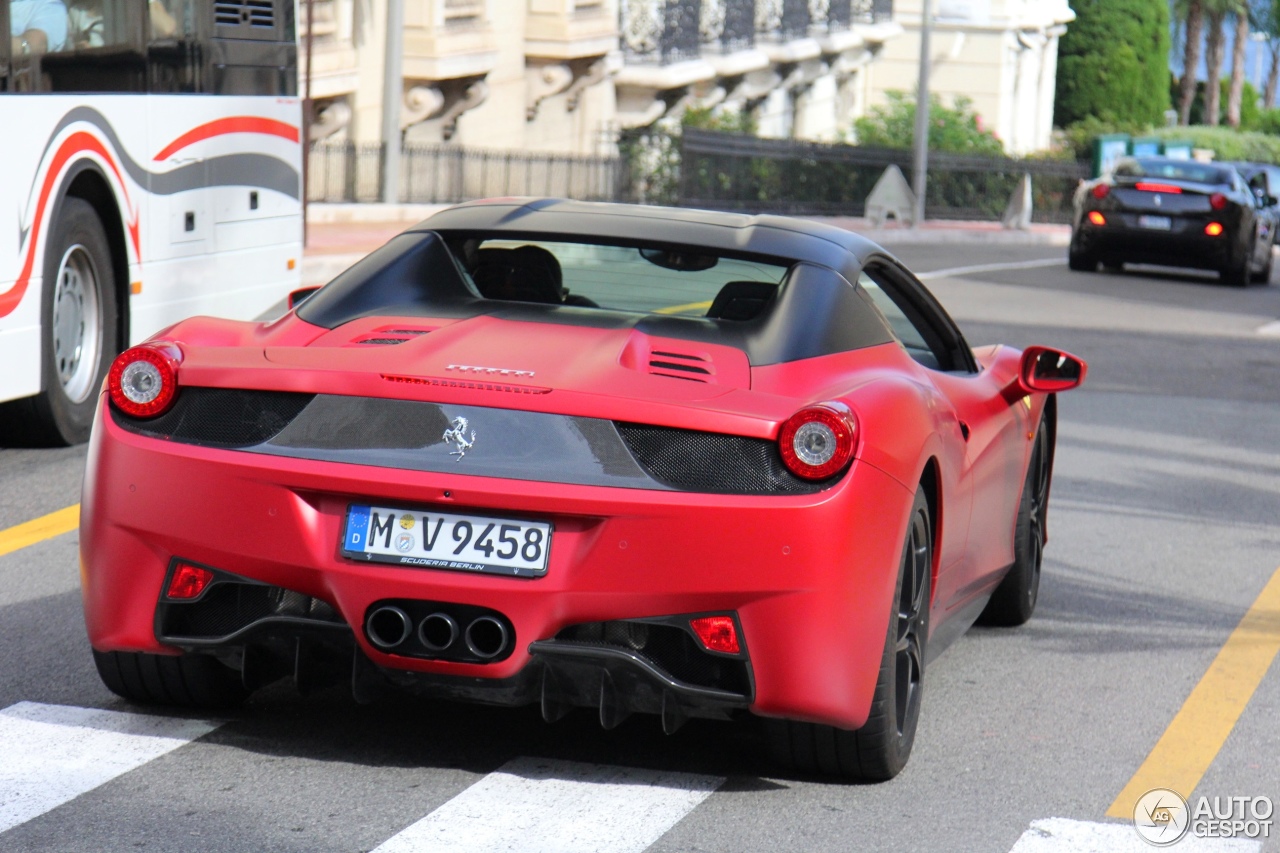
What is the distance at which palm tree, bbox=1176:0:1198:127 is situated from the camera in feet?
286

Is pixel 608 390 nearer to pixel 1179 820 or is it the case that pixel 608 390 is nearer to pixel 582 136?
pixel 1179 820

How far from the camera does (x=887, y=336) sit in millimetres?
5379

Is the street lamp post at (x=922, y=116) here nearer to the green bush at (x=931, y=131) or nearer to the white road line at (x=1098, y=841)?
the green bush at (x=931, y=131)

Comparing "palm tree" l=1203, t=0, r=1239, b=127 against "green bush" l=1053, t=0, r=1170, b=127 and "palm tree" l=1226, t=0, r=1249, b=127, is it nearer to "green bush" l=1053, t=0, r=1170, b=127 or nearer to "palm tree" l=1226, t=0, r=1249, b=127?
"palm tree" l=1226, t=0, r=1249, b=127

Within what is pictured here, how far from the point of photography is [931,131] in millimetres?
51469

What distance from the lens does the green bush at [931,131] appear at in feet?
165

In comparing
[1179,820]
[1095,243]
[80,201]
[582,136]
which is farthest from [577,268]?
[582,136]

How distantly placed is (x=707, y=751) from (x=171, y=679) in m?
1.32

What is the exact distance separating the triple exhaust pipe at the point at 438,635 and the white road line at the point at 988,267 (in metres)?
20.0

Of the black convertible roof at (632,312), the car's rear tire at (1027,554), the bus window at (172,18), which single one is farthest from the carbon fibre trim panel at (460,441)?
the bus window at (172,18)

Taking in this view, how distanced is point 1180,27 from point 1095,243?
69.6 m

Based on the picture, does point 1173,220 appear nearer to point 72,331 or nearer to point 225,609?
point 72,331

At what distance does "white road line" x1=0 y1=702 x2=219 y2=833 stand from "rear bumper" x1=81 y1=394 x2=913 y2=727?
44cm

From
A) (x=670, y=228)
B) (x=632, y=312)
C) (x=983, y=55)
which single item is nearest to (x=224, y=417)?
(x=632, y=312)
